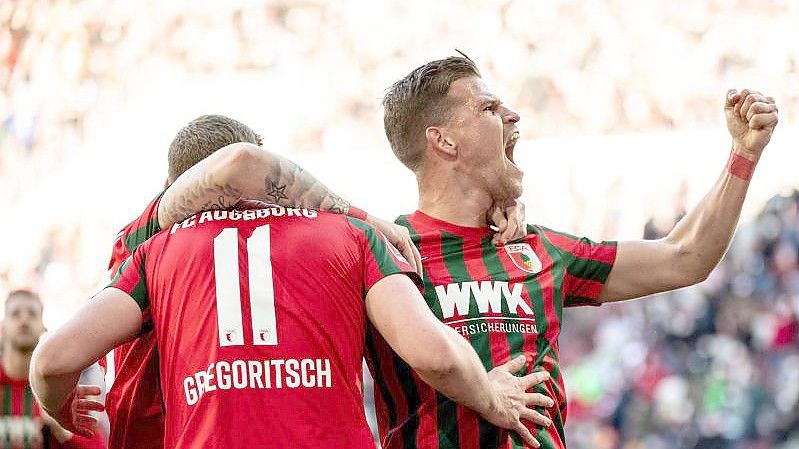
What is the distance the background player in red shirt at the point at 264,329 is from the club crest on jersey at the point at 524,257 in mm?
588

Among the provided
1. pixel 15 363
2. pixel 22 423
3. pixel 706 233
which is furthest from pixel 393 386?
pixel 15 363

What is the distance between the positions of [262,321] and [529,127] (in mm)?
9370

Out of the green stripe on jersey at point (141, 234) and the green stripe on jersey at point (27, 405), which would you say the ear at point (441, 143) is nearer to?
the green stripe on jersey at point (141, 234)

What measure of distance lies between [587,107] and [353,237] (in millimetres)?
9434

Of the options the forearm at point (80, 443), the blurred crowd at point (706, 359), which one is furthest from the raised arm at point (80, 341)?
the blurred crowd at point (706, 359)

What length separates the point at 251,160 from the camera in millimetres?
2373

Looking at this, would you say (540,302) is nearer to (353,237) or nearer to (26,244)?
(353,237)

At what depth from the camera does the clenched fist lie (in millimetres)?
2891

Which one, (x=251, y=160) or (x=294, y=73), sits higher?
(x=294, y=73)

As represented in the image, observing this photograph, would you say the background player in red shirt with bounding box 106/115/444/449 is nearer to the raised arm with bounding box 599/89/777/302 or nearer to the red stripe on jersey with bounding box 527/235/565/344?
the red stripe on jersey with bounding box 527/235/565/344

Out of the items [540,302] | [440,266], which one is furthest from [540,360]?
[440,266]

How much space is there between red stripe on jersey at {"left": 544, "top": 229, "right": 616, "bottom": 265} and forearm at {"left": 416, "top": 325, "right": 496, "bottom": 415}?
707mm

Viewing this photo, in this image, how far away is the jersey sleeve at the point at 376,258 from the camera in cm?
236

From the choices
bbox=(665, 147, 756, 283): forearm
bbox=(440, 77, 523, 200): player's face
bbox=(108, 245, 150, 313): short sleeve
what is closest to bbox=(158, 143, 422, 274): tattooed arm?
bbox=(108, 245, 150, 313): short sleeve
